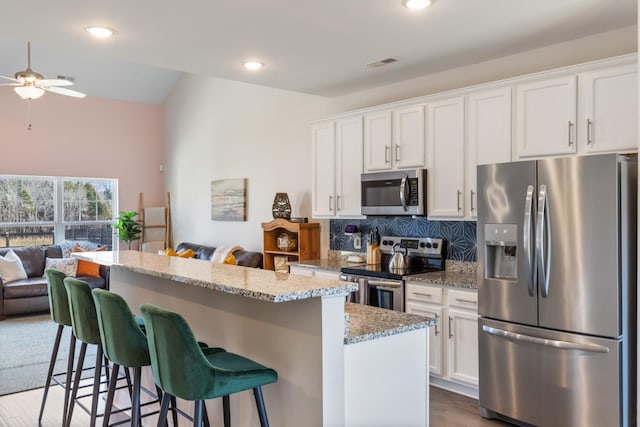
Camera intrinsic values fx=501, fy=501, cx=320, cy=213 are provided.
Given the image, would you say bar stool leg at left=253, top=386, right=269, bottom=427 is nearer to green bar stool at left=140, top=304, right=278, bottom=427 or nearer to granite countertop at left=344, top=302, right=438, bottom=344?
green bar stool at left=140, top=304, right=278, bottom=427

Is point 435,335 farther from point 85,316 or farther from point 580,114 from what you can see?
point 85,316

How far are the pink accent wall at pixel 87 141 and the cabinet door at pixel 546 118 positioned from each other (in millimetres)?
7023

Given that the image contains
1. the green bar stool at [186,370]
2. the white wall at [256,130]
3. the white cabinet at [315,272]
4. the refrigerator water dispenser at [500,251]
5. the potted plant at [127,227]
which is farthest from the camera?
the potted plant at [127,227]

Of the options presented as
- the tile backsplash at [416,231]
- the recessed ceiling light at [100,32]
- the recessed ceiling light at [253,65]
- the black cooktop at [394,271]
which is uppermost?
the recessed ceiling light at [253,65]

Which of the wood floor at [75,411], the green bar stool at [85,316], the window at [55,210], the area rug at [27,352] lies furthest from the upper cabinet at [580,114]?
the window at [55,210]

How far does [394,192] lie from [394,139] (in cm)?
47

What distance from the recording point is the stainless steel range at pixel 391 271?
407cm

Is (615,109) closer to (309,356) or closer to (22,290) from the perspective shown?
(309,356)

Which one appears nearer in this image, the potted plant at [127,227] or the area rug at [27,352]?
the area rug at [27,352]

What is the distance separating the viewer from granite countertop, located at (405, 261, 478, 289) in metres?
3.69

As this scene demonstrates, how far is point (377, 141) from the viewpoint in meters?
4.55

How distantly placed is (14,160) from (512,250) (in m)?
7.34

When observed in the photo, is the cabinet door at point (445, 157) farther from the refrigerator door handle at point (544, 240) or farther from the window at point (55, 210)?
the window at point (55, 210)

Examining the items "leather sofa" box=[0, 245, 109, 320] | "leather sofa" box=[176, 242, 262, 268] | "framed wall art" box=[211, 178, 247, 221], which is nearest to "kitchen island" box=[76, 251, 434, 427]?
"leather sofa" box=[176, 242, 262, 268]
